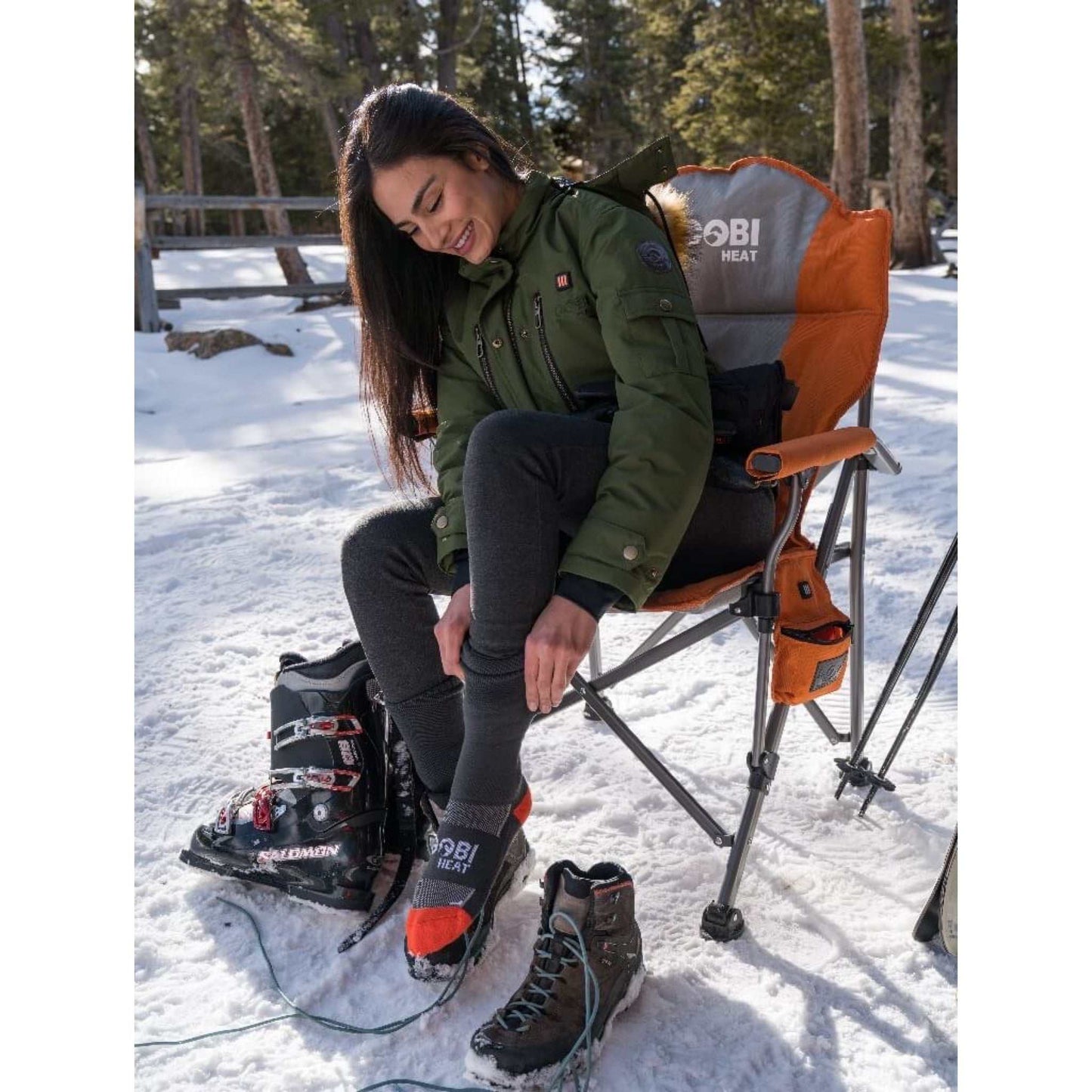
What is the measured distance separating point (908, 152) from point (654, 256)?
10.6 m

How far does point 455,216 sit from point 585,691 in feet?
2.61

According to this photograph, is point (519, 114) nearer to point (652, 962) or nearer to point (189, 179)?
point (189, 179)

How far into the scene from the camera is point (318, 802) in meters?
1.78

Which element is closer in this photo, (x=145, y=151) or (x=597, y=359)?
(x=597, y=359)

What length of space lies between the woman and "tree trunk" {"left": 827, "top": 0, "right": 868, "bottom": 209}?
839cm

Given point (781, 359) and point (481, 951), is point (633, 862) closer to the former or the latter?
point (481, 951)

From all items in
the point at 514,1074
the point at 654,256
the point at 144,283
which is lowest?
the point at 514,1074

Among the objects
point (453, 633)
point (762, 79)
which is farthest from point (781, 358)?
point (762, 79)

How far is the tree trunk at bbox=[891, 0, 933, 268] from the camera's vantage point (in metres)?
11.0

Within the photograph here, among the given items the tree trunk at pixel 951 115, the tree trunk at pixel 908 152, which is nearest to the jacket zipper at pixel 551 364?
the tree trunk at pixel 908 152

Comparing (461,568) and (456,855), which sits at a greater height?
(461,568)

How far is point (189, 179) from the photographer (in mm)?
18641

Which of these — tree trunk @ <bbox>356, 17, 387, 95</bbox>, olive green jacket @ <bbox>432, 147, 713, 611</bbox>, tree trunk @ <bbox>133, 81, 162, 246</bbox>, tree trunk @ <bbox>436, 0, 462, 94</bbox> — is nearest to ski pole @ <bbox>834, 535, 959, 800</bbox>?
olive green jacket @ <bbox>432, 147, 713, 611</bbox>
